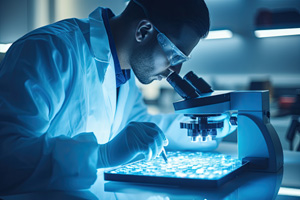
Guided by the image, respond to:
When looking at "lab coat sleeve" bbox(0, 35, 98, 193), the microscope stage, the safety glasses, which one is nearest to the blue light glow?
the microscope stage

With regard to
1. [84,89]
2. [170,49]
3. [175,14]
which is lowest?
[84,89]

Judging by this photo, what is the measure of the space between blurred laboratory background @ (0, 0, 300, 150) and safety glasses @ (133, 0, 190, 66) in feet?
5.62

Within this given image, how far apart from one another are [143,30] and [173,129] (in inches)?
21.2

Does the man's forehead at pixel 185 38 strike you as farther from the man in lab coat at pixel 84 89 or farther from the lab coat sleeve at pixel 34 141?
the lab coat sleeve at pixel 34 141

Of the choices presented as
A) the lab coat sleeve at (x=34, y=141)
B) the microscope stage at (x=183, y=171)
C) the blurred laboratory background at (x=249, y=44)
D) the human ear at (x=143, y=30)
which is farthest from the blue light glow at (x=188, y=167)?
the blurred laboratory background at (x=249, y=44)

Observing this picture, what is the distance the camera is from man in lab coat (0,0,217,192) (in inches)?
38.1

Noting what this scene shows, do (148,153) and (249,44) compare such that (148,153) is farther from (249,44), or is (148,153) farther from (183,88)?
(249,44)

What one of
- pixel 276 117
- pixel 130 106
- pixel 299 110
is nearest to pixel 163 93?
pixel 276 117

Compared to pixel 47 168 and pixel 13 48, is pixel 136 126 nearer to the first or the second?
pixel 47 168

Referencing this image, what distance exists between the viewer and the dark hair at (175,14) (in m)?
1.31

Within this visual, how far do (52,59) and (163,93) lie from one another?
9.51ft

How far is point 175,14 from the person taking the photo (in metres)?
1.31

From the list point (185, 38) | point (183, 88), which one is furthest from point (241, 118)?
point (185, 38)

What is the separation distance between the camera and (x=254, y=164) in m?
1.23
